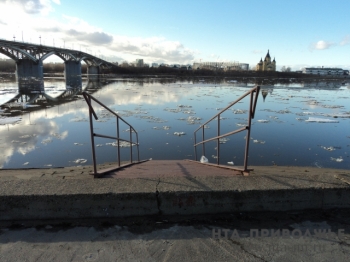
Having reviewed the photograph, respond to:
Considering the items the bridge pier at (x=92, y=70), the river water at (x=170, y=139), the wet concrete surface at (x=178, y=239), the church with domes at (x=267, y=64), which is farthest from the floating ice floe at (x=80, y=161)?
the church with domes at (x=267, y=64)

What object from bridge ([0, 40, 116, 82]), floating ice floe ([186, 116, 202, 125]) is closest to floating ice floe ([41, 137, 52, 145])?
floating ice floe ([186, 116, 202, 125])

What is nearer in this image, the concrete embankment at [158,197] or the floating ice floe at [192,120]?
the concrete embankment at [158,197]

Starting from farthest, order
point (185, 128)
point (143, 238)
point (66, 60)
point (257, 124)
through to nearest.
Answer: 1. point (66, 60)
2. point (257, 124)
3. point (185, 128)
4. point (143, 238)

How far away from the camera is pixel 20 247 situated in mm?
2330

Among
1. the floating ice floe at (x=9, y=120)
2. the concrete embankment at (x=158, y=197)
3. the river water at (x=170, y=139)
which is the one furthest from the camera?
the floating ice floe at (x=9, y=120)

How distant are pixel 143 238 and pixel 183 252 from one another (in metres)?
0.43

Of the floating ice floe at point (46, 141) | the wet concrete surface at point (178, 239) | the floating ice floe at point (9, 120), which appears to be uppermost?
the wet concrete surface at point (178, 239)

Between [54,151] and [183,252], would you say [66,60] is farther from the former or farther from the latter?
[183,252]

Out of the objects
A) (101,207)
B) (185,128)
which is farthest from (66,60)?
(101,207)

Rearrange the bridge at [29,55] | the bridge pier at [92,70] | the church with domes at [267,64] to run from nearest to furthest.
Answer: the bridge at [29,55] < the bridge pier at [92,70] < the church with domes at [267,64]

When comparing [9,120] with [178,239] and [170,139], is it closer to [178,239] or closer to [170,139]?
[170,139]

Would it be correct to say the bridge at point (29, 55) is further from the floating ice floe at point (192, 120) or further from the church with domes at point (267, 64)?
the church with domes at point (267, 64)

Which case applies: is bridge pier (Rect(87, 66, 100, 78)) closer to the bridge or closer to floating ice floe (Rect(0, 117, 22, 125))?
the bridge

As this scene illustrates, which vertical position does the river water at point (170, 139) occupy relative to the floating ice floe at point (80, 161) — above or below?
above
